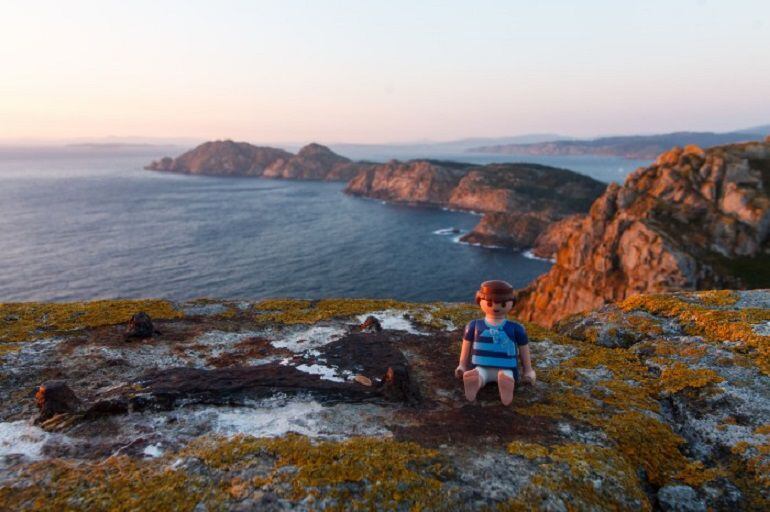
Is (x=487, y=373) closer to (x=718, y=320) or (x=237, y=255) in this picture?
(x=718, y=320)

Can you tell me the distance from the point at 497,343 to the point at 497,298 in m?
0.95

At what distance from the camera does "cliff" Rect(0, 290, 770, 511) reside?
20.7 feet

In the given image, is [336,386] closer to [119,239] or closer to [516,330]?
[516,330]

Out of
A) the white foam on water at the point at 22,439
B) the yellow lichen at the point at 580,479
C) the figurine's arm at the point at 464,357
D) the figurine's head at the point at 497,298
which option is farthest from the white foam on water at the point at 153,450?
the figurine's head at the point at 497,298

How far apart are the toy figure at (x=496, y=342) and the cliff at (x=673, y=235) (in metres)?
57.3

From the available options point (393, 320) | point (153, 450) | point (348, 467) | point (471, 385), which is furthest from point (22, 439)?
point (393, 320)

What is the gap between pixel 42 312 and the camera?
43.5ft

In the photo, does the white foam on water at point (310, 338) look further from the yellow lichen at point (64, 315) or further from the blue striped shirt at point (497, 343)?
the blue striped shirt at point (497, 343)

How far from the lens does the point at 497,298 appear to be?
933 cm

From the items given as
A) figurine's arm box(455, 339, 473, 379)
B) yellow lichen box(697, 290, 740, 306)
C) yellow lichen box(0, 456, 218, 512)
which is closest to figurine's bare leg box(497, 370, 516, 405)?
figurine's arm box(455, 339, 473, 379)

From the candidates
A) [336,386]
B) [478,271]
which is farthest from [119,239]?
[336,386]

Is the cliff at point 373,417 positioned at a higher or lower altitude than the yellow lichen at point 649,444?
higher

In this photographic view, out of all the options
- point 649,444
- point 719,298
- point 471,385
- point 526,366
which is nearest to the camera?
point 649,444

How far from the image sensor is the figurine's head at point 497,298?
9.34m
